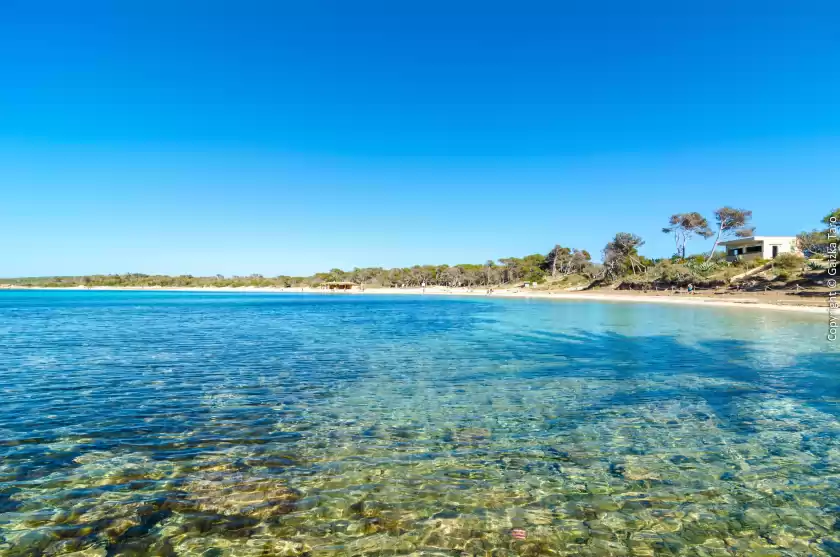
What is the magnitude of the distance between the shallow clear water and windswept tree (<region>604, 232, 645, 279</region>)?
8537cm

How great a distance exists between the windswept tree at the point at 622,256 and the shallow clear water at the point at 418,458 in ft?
280

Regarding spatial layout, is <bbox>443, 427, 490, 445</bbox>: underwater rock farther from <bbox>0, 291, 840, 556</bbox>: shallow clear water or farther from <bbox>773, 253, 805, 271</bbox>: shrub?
<bbox>773, 253, 805, 271</bbox>: shrub

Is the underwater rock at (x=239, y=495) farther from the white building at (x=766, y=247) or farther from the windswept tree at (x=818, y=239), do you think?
the white building at (x=766, y=247)

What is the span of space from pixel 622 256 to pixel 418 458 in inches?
3956

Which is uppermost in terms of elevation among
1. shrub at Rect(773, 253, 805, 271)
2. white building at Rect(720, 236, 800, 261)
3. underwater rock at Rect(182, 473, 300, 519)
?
white building at Rect(720, 236, 800, 261)

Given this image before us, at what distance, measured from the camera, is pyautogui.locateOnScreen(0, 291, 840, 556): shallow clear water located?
5418 millimetres

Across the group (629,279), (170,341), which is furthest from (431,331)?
(629,279)

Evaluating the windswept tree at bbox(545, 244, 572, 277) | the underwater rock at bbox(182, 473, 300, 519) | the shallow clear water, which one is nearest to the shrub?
the shallow clear water

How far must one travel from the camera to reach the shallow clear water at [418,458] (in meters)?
5.42

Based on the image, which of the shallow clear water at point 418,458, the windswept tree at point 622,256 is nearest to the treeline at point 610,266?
the windswept tree at point 622,256

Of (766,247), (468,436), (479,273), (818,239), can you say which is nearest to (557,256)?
(479,273)

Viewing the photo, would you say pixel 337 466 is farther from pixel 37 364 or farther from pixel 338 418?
pixel 37 364

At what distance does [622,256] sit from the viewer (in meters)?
97.9

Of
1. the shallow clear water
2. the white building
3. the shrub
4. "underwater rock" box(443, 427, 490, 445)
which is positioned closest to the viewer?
the shallow clear water
